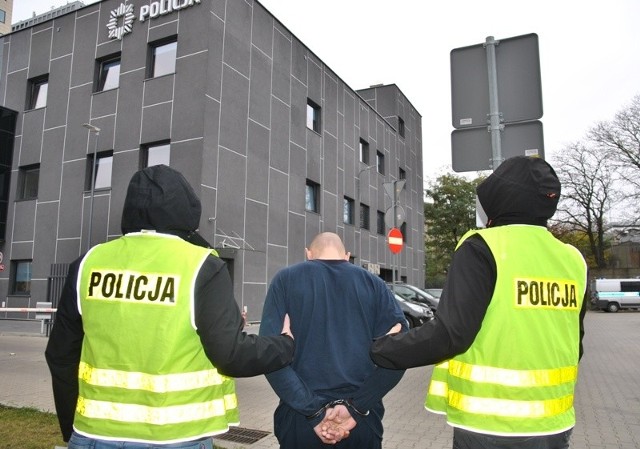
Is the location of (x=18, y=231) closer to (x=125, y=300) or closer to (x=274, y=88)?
(x=274, y=88)

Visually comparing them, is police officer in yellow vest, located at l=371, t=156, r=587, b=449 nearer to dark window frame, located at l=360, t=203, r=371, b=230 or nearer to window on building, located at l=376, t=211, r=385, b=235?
dark window frame, located at l=360, t=203, r=371, b=230

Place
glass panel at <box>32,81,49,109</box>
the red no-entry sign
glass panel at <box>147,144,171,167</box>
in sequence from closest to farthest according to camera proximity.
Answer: the red no-entry sign
glass panel at <box>147,144,171,167</box>
glass panel at <box>32,81,49,109</box>

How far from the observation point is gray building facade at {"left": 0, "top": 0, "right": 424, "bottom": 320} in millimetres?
17922

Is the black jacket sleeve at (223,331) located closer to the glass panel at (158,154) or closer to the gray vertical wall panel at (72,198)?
the glass panel at (158,154)

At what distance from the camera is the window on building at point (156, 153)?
59.6 feet

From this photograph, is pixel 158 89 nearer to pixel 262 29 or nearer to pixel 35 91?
pixel 262 29

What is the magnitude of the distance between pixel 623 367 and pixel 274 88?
16.3 meters

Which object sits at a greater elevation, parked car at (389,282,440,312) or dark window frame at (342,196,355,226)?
dark window frame at (342,196,355,226)

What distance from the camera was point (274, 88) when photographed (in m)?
21.3

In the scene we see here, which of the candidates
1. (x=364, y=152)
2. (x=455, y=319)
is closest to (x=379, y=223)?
(x=364, y=152)

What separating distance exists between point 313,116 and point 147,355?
23.8 metres

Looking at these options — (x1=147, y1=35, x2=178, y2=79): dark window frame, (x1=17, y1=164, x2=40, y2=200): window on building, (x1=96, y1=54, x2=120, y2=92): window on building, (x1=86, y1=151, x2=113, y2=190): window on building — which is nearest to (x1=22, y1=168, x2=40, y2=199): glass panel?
(x1=17, y1=164, x2=40, y2=200): window on building

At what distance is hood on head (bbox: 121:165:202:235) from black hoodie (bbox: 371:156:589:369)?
1.05 m

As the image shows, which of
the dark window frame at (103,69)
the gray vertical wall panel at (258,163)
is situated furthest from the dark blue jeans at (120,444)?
the dark window frame at (103,69)
